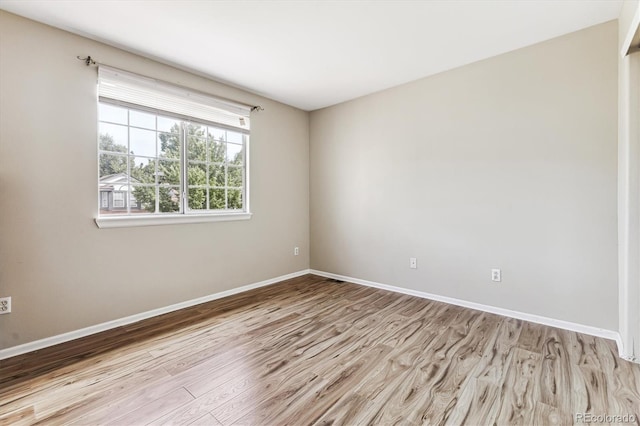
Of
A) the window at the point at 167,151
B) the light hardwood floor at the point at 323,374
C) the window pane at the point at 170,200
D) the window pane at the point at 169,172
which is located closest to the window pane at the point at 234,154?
the window at the point at 167,151

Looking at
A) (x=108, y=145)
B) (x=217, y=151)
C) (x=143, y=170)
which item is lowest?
(x=143, y=170)

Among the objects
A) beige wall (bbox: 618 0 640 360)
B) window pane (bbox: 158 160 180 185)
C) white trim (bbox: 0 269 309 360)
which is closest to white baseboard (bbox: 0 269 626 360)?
white trim (bbox: 0 269 309 360)

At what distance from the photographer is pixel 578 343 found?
225cm

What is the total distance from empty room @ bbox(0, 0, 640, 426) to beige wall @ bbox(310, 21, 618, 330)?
2 cm

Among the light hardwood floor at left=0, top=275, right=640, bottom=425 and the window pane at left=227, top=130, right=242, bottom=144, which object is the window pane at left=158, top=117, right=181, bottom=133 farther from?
the light hardwood floor at left=0, top=275, right=640, bottom=425

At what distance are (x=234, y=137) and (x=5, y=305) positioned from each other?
8.25 ft

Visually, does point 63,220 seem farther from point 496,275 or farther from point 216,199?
point 496,275

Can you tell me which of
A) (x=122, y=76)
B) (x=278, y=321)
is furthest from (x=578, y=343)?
(x=122, y=76)

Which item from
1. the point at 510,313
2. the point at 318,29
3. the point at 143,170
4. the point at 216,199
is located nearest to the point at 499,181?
the point at 510,313

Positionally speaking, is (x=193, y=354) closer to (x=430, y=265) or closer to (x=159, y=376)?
(x=159, y=376)

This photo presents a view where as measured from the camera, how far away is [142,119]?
9.21 ft

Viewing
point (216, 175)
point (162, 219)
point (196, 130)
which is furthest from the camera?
point (216, 175)

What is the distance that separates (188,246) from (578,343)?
3.59 metres

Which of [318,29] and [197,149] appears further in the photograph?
[197,149]
